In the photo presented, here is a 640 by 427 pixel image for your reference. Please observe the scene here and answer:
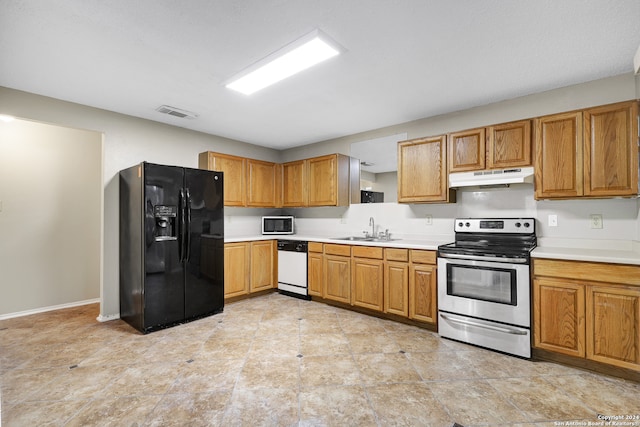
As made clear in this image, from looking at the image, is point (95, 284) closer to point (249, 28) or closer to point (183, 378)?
point (183, 378)

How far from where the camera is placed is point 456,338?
9.64 ft

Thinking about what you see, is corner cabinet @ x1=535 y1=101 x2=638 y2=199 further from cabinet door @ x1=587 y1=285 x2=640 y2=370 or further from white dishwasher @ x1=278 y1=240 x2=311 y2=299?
white dishwasher @ x1=278 y1=240 x2=311 y2=299

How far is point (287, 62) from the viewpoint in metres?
2.45

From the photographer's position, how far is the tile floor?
1861 millimetres

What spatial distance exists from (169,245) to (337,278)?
209cm

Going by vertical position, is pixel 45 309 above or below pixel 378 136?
below

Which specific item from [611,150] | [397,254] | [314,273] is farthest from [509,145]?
[314,273]

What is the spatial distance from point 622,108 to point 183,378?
4126 millimetres

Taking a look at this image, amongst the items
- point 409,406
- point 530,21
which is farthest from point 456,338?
point 530,21

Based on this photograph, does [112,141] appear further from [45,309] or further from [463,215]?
[463,215]

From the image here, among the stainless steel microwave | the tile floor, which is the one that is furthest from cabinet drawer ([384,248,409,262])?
the stainless steel microwave

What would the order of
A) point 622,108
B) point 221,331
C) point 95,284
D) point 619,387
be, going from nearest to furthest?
point 619,387
point 622,108
point 221,331
point 95,284

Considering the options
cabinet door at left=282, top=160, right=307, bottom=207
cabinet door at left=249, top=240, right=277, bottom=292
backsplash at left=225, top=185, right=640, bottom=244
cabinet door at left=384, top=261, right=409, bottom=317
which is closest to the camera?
backsplash at left=225, top=185, right=640, bottom=244

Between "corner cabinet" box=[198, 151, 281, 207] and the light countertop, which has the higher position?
"corner cabinet" box=[198, 151, 281, 207]
